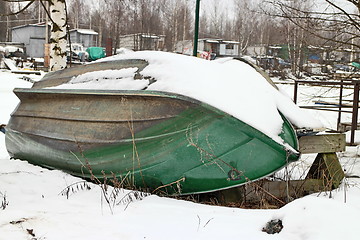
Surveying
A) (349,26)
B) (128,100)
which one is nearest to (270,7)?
(349,26)

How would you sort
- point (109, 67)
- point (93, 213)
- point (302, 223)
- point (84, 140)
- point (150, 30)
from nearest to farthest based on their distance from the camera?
point (302, 223) < point (93, 213) < point (84, 140) < point (109, 67) < point (150, 30)

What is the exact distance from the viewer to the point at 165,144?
346 centimetres

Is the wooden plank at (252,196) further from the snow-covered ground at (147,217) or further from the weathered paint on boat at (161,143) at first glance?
the snow-covered ground at (147,217)

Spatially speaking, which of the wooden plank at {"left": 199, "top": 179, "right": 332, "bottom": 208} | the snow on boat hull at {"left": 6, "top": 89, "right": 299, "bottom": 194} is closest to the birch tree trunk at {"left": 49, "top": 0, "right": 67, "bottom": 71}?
the snow on boat hull at {"left": 6, "top": 89, "right": 299, "bottom": 194}

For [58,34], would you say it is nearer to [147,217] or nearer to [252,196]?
[252,196]

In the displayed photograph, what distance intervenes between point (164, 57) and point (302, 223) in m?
2.11

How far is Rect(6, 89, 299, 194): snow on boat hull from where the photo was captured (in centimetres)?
333

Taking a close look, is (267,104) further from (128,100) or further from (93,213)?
(93,213)

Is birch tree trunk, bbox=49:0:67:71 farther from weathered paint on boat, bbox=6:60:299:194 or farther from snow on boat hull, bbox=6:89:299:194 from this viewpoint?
snow on boat hull, bbox=6:89:299:194

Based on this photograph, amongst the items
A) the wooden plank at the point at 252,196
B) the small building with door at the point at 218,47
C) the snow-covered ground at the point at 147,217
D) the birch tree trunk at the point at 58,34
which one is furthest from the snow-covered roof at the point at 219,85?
the small building with door at the point at 218,47

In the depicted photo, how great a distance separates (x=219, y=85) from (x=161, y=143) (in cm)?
68

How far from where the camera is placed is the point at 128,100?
11.9ft

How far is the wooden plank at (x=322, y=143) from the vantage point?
381 centimetres

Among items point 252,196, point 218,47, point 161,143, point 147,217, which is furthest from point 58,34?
point 218,47
